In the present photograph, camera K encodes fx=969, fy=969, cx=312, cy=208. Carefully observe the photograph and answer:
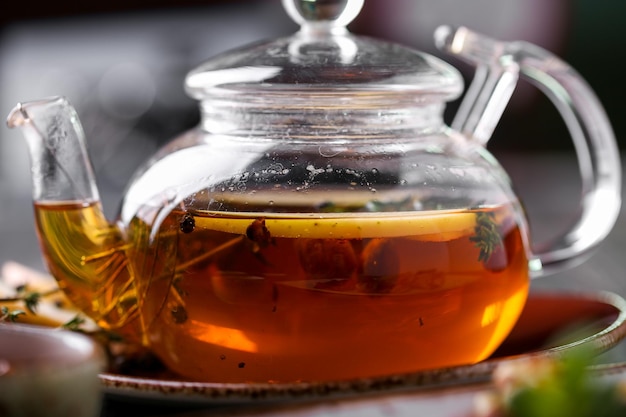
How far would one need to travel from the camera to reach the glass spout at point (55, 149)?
831mm

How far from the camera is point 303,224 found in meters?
0.74

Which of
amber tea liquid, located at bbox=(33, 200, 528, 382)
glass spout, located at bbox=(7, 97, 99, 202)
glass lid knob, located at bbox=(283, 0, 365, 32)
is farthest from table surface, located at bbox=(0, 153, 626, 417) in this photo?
glass lid knob, located at bbox=(283, 0, 365, 32)

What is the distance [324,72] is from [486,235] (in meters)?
0.19

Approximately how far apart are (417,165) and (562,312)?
27 cm

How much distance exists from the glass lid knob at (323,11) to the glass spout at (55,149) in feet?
0.72

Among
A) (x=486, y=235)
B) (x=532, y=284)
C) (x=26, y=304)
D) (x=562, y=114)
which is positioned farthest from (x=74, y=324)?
(x=532, y=284)

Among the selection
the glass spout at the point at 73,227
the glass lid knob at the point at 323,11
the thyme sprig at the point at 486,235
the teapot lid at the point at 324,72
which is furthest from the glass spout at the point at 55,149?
the thyme sprig at the point at 486,235

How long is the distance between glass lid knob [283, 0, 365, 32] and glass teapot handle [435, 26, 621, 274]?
0.11m

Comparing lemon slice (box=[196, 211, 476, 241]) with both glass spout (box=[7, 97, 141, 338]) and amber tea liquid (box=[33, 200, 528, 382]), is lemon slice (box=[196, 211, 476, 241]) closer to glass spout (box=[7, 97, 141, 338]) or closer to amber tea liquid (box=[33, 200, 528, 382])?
amber tea liquid (box=[33, 200, 528, 382])

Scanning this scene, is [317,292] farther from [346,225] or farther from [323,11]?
[323,11]

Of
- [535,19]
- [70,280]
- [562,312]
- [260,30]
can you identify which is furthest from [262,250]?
[535,19]

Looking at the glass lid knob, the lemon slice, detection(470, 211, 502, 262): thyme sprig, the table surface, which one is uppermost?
the glass lid knob

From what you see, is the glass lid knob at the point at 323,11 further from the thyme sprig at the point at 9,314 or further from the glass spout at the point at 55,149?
the thyme sprig at the point at 9,314

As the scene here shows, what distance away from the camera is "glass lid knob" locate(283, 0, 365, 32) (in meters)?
0.86
